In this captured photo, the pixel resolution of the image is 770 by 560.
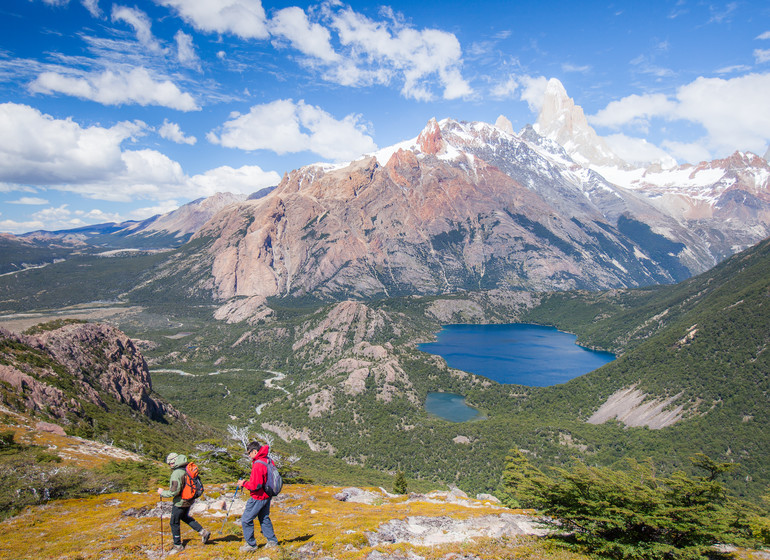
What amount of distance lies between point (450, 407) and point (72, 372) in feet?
412

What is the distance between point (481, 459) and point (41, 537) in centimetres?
10552

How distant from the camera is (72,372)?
77062 mm

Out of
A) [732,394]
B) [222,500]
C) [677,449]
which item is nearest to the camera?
[222,500]

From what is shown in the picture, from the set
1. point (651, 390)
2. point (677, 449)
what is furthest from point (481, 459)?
point (651, 390)

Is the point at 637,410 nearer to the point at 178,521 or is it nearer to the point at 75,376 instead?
the point at 178,521

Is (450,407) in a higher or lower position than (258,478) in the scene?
lower

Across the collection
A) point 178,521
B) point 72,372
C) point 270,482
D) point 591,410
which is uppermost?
point 270,482

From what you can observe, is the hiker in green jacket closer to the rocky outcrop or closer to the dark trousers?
the dark trousers

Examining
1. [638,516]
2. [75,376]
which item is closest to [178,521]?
[638,516]

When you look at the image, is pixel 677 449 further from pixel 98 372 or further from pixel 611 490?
pixel 98 372

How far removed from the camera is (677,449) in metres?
104

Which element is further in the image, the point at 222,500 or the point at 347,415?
the point at 347,415

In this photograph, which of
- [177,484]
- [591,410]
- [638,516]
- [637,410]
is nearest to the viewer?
[177,484]

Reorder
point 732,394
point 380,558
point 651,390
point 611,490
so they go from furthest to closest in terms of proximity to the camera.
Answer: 1. point 651,390
2. point 732,394
3. point 611,490
4. point 380,558
